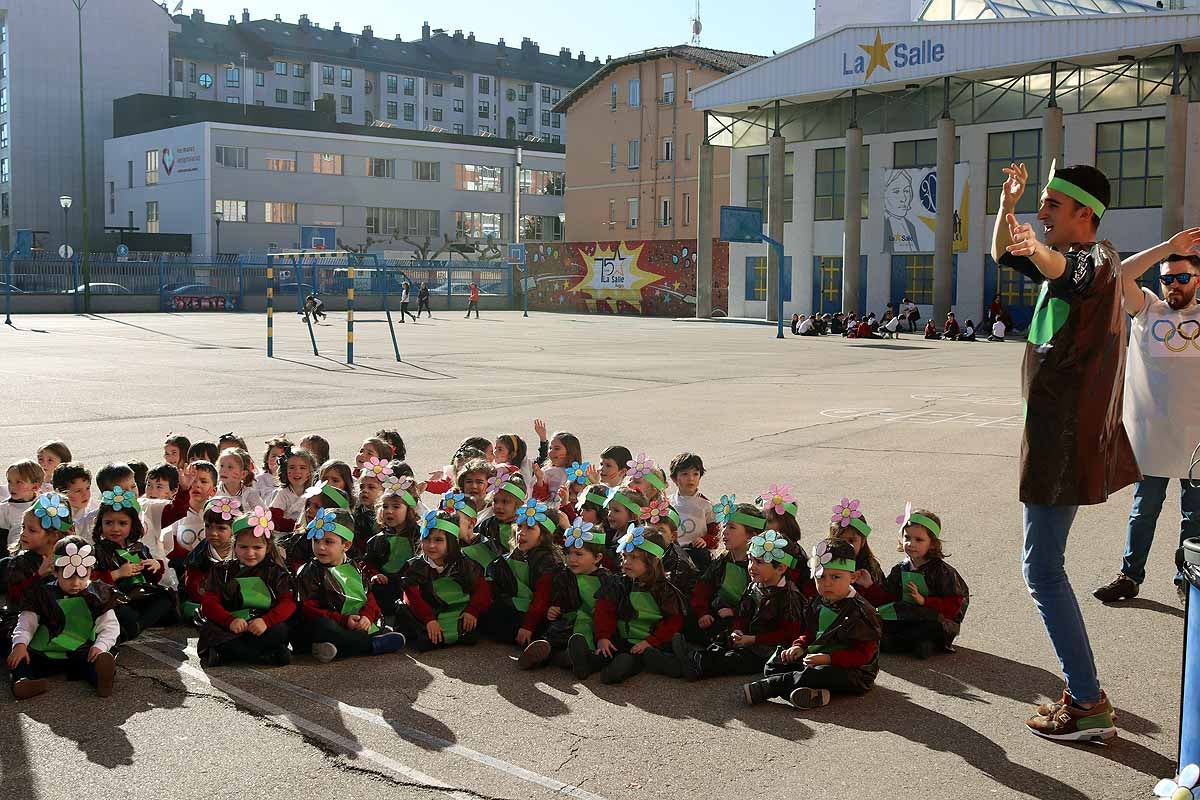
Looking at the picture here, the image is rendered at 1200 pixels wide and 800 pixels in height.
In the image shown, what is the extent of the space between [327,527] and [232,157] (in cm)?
7863

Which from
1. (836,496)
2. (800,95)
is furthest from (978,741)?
(800,95)

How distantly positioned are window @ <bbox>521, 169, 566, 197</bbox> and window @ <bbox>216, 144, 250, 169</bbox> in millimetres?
22770

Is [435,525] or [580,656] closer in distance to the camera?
[580,656]

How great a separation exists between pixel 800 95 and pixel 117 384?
3658cm

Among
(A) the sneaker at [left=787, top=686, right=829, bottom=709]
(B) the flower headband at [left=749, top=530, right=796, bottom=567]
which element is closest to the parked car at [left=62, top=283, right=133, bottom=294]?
(B) the flower headband at [left=749, top=530, right=796, bottom=567]

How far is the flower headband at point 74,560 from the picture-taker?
18.6 feet

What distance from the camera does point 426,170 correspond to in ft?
293

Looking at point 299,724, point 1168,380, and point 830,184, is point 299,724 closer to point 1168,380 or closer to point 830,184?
point 1168,380

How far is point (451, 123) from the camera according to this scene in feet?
395

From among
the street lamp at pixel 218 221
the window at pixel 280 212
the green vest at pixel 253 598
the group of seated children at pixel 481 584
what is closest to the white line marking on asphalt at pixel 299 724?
the group of seated children at pixel 481 584

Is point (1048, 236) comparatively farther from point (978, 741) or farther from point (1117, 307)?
point (978, 741)

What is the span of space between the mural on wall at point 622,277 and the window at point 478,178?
775 inches

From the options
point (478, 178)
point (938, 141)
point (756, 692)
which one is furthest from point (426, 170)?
point (756, 692)

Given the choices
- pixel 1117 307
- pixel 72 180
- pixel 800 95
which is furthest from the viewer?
pixel 72 180
